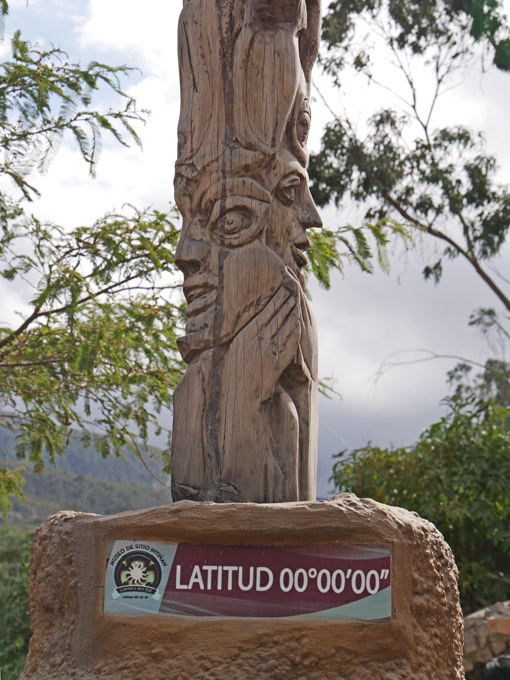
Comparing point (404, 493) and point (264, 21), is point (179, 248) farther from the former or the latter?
point (404, 493)

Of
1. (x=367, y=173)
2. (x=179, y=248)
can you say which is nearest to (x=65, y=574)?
(x=179, y=248)

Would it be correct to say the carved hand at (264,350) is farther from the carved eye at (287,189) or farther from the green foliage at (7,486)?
the green foliage at (7,486)

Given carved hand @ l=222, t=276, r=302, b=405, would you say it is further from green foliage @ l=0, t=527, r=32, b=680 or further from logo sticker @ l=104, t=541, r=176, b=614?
green foliage @ l=0, t=527, r=32, b=680

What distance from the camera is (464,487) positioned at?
7328 millimetres

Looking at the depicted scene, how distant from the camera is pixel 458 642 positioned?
2.84 meters

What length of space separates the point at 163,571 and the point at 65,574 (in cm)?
37

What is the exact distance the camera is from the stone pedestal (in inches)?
103

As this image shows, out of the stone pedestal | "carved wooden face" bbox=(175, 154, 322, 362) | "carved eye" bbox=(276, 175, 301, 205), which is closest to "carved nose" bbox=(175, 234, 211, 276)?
"carved wooden face" bbox=(175, 154, 322, 362)

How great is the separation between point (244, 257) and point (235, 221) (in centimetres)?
16

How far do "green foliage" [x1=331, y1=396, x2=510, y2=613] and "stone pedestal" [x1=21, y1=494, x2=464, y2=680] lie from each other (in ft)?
15.0

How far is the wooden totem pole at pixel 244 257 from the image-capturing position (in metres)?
2.96

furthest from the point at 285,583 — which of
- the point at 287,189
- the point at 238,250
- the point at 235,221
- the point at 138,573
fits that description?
the point at 287,189

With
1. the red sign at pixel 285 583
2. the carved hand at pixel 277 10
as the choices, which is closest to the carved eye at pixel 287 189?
the carved hand at pixel 277 10

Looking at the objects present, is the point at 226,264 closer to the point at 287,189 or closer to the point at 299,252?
the point at 299,252
